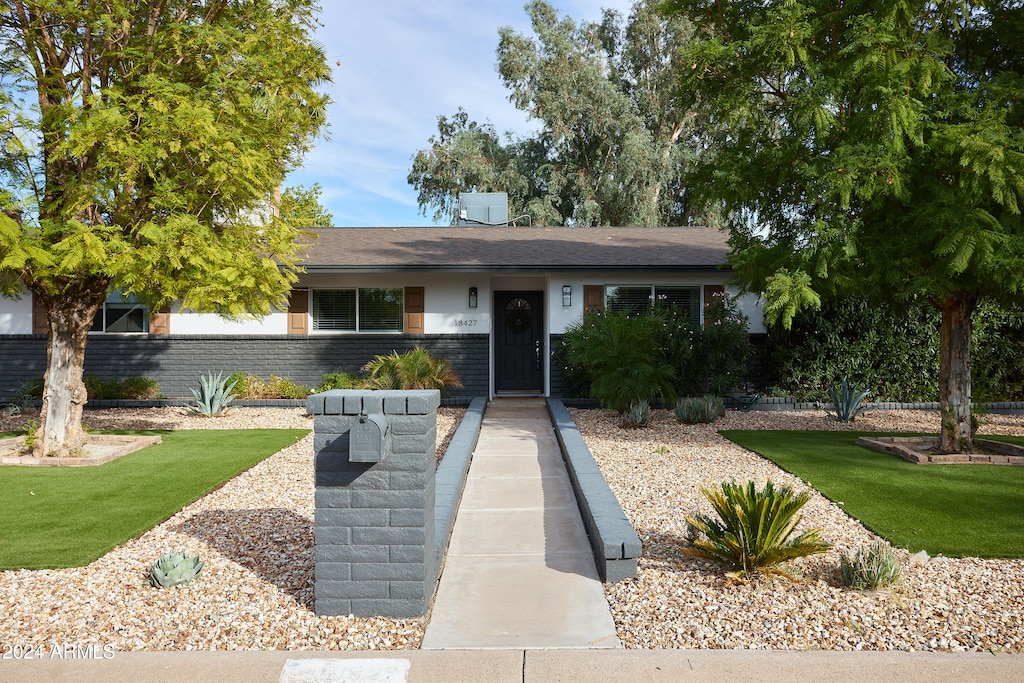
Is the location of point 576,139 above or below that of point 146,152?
above

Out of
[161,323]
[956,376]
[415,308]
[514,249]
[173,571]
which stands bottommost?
[173,571]

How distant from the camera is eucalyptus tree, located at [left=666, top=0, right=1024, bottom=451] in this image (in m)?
6.46

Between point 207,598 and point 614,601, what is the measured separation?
248 centimetres

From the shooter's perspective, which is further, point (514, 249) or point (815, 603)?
point (514, 249)

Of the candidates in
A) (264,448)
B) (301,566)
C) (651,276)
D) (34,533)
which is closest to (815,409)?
(651,276)

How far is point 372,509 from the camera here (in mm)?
3621

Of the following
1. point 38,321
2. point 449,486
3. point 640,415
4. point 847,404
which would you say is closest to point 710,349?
point 847,404

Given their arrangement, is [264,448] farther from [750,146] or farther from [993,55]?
[993,55]

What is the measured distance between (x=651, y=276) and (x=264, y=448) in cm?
818

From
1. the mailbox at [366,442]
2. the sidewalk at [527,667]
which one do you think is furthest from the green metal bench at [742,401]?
the mailbox at [366,442]

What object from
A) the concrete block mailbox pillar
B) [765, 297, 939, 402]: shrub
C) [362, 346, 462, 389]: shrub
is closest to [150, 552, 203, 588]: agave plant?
the concrete block mailbox pillar

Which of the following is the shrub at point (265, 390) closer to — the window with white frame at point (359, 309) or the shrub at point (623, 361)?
the window with white frame at point (359, 309)

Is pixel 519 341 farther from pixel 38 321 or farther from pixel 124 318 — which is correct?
pixel 38 321

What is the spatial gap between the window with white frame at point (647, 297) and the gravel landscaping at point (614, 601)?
7.88m
